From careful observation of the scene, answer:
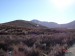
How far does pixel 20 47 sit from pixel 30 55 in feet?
7.19

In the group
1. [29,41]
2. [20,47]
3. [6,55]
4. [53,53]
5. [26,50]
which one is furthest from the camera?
[29,41]

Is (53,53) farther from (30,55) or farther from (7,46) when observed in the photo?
(7,46)

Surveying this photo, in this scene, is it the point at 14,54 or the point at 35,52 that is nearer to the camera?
the point at 14,54

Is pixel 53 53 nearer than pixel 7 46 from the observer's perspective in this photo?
Yes

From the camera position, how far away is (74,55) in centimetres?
1391

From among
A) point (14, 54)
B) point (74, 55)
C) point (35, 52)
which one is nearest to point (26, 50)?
point (35, 52)

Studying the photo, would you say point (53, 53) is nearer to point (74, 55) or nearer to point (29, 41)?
point (74, 55)

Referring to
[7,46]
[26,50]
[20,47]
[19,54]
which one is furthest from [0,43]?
[19,54]

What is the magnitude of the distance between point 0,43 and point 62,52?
6107mm

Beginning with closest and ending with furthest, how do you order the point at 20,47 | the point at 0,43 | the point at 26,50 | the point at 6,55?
the point at 6,55
the point at 26,50
the point at 20,47
the point at 0,43

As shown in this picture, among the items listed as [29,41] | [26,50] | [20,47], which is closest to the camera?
[26,50]

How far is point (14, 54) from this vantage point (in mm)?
12820

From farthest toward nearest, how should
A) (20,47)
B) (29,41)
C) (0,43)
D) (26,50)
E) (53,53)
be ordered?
1. (29,41)
2. (0,43)
3. (20,47)
4. (26,50)
5. (53,53)

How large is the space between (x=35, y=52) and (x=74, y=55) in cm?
290
